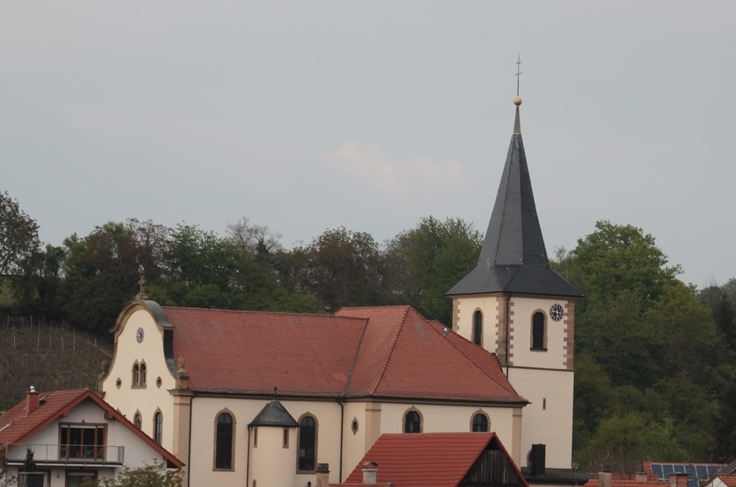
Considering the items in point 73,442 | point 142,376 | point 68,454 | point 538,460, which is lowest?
point 68,454

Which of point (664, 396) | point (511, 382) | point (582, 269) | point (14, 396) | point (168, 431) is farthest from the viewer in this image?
point (582, 269)

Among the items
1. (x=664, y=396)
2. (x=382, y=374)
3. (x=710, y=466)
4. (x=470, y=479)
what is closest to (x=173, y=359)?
(x=382, y=374)

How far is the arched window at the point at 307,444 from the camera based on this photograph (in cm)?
6369

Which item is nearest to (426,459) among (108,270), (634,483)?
(634,483)

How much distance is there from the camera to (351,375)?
6569 cm

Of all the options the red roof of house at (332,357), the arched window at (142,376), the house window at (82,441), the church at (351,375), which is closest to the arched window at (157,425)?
the church at (351,375)

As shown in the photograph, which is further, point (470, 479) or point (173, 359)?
point (173, 359)

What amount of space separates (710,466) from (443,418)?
14998 mm

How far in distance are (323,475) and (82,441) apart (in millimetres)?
8047

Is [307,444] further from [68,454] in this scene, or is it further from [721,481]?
[721,481]

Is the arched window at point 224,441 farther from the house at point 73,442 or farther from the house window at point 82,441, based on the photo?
the house window at point 82,441

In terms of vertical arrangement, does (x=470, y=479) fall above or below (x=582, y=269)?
below

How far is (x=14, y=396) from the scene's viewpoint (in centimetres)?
8781

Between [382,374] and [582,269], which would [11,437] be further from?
[582,269]
